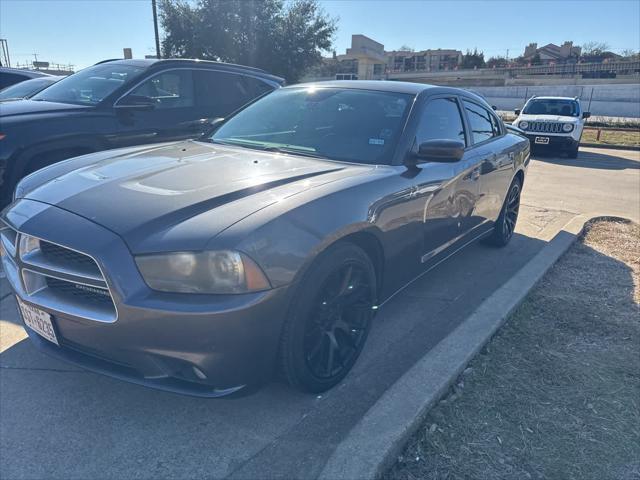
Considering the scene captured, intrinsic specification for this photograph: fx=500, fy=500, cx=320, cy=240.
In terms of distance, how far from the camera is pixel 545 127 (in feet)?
44.0

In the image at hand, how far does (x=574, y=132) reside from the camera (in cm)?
1305

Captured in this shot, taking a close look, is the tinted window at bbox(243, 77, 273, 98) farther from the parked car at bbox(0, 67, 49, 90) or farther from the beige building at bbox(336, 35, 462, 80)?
the beige building at bbox(336, 35, 462, 80)

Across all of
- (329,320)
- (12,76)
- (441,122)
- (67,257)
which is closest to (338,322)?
(329,320)

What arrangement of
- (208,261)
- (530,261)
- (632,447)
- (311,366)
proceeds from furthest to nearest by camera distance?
1. (530,261)
2. (311,366)
3. (632,447)
4. (208,261)

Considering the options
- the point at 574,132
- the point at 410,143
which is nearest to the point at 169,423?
the point at 410,143

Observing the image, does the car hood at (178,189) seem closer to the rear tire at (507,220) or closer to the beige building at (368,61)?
the rear tire at (507,220)

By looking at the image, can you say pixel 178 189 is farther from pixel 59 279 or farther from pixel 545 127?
pixel 545 127

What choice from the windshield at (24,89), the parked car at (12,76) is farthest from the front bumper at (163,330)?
the parked car at (12,76)

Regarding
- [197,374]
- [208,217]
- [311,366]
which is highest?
[208,217]

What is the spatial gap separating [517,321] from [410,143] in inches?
58.4

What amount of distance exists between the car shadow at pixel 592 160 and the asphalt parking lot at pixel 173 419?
A: 34.5 feet

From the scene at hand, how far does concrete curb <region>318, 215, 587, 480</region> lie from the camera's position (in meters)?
2.15

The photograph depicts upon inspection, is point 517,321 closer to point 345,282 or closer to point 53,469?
point 345,282

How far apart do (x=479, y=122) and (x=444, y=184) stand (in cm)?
140
